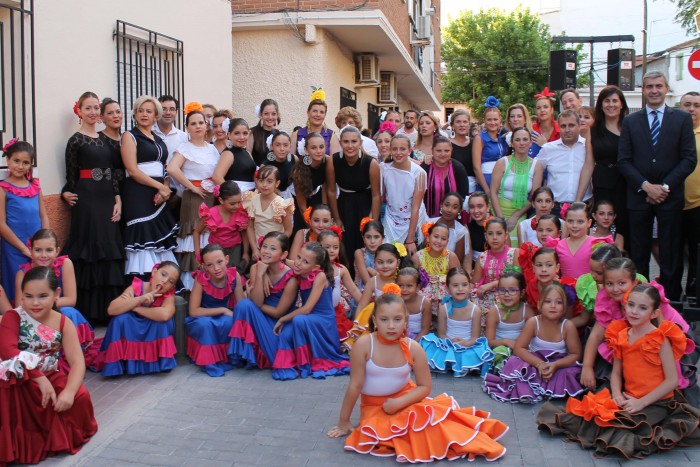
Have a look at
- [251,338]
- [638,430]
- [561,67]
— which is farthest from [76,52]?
[561,67]

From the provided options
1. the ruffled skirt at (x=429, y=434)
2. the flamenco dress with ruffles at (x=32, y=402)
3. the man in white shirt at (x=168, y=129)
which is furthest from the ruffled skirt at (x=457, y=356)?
the man in white shirt at (x=168, y=129)

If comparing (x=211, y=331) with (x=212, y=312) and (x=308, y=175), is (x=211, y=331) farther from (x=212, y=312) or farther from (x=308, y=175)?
(x=308, y=175)

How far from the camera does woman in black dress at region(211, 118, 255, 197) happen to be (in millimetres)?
6703

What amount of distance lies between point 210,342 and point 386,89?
11.9m

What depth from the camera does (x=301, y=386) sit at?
5309mm

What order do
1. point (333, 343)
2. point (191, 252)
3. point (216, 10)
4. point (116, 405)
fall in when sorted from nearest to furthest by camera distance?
1. point (116, 405)
2. point (333, 343)
3. point (191, 252)
4. point (216, 10)

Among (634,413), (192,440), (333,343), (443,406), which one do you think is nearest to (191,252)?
(333,343)

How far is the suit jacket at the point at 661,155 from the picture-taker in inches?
241

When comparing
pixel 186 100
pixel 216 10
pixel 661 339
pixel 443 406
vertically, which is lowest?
pixel 443 406

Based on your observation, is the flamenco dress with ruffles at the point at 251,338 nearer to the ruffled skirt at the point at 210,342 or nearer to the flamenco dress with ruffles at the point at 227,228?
the ruffled skirt at the point at 210,342

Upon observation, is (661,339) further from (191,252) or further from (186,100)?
(186,100)

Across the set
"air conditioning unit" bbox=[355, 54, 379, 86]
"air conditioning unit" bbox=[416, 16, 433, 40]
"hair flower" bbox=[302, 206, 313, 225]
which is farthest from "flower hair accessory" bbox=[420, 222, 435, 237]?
"air conditioning unit" bbox=[416, 16, 433, 40]

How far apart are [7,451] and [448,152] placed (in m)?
4.75

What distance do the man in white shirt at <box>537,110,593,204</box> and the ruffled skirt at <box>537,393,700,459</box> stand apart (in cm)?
290
